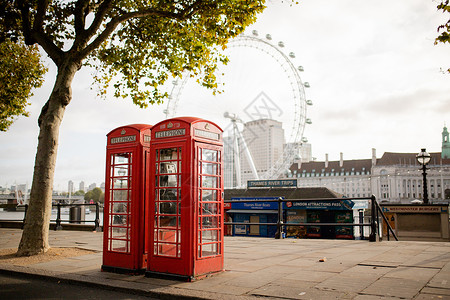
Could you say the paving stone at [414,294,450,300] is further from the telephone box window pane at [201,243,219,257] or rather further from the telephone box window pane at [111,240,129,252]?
the telephone box window pane at [111,240,129,252]

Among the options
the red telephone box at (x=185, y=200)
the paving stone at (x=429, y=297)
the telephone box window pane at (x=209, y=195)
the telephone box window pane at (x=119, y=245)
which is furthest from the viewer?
the telephone box window pane at (x=119, y=245)

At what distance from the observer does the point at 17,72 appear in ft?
50.1

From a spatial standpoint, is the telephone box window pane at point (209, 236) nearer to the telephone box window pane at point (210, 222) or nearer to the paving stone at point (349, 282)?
the telephone box window pane at point (210, 222)

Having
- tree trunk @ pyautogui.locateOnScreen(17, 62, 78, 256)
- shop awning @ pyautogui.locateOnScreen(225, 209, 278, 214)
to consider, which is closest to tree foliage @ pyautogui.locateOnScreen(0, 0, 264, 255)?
tree trunk @ pyautogui.locateOnScreen(17, 62, 78, 256)

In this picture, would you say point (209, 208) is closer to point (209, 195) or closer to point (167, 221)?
point (209, 195)

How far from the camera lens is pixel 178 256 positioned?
576 centimetres

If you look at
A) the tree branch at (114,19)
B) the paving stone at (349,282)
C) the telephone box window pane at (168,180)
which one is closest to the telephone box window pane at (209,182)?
the telephone box window pane at (168,180)

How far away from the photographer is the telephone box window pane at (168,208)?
5831 mm

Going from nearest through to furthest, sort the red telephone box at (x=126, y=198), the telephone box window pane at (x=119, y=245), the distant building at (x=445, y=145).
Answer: the red telephone box at (x=126, y=198) < the telephone box window pane at (x=119, y=245) < the distant building at (x=445, y=145)

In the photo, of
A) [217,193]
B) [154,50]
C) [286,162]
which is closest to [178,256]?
[217,193]

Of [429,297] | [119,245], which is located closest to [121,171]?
[119,245]

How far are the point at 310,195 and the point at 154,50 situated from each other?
23.8 metres

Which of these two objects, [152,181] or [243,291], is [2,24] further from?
[243,291]

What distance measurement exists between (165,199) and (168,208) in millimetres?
152
